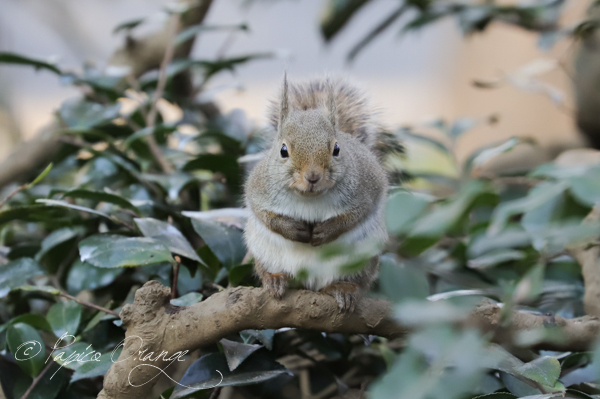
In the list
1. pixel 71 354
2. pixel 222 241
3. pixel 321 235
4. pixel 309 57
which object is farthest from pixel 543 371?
pixel 309 57

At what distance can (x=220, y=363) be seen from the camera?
0.95 meters

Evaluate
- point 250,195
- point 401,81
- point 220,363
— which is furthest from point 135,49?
point 401,81

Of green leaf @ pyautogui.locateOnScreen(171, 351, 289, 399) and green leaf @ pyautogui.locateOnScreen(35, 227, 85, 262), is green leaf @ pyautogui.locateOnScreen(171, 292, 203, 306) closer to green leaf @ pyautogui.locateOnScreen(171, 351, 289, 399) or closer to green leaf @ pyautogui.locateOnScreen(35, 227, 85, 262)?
green leaf @ pyautogui.locateOnScreen(171, 351, 289, 399)

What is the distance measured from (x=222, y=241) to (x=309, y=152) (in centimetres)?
30

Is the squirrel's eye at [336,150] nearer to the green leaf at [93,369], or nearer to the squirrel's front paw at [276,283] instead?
the squirrel's front paw at [276,283]

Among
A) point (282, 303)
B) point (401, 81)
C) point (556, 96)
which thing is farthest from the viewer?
point (401, 81)

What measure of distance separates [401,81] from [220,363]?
4254 mm

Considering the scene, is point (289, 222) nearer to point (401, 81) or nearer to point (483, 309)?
point (483, 309)

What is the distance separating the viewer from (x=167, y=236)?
1139mm

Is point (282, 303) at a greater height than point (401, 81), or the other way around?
point (401, 81)

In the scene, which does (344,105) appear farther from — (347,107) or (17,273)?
(17,273)

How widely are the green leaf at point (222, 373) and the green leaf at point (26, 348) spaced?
0.32 m

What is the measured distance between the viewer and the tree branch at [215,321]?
84 centimetres

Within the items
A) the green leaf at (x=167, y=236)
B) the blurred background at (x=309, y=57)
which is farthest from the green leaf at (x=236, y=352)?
the blurred background at (x=309, y=57)
